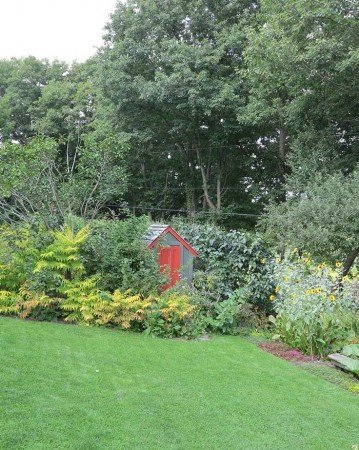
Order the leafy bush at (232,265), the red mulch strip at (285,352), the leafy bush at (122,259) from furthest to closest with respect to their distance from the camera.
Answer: the leafy bush at (232,265) < the leafy bush at (122,259) < the red mulch strip at (285,352)

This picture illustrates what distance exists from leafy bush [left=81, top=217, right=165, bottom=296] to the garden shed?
0.55 meters

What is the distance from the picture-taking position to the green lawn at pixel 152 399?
3619mm

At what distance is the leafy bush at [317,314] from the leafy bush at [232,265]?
2.27 m

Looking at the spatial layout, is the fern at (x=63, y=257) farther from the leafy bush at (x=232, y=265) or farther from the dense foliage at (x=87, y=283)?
the leafy bush at (x=232, y=265)

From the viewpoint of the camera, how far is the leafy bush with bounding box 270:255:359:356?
7.52m

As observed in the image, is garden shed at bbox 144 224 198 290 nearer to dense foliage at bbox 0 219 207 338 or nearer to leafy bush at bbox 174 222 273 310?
leafy bush at bbox 174 222 273 310

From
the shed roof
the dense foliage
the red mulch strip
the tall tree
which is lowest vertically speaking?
the red mulch strip

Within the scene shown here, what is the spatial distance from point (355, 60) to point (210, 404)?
414 inches

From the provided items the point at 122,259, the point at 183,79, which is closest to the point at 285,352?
the point at 122,259

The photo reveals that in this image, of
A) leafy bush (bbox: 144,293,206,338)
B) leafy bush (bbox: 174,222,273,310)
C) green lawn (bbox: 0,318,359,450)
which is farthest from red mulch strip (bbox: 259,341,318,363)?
leafy bush (bbox: 174,222,273,310)

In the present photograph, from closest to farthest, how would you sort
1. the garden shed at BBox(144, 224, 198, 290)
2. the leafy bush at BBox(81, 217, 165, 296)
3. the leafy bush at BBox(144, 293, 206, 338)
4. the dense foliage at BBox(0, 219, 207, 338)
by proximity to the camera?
the dense foliage at BBox(0, 219, 207, 338)
the leafy bush at BBox(144, 293, 206, 338)
the leafy bush at BBox(81, 217, 165, 296)
the garden shed at BBox(144, 224, 198, 290)

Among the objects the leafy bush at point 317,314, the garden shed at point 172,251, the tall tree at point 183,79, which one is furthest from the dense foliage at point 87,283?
the tall tree at point 183,79

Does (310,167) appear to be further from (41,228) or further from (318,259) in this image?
(41,228)

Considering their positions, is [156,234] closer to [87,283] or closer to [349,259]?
[87,283]
